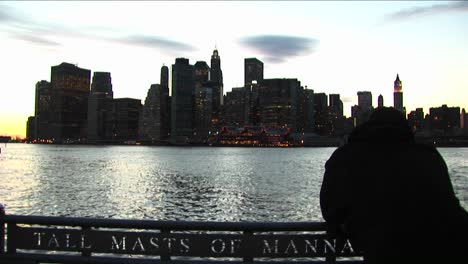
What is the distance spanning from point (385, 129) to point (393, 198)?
68 centimetres

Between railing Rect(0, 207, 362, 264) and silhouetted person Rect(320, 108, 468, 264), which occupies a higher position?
silhouetted person Rect(320, 108, 468, 264)

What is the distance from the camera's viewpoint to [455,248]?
3662mm

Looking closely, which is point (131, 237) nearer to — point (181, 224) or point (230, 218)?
point (181, 224)

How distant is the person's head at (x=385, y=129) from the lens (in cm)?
421

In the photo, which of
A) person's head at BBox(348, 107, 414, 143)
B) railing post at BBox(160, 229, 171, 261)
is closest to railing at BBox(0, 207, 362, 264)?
railing post at BBox(160, 229, 171, 261)

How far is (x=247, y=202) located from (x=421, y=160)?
35.6m

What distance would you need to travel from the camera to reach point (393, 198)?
3852 millimetres

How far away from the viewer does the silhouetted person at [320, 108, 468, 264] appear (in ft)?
12.1

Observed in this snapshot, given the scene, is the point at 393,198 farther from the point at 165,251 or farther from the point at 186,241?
the point at 165,251

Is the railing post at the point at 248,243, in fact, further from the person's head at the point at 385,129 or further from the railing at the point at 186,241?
the person's head at the point at 385,129

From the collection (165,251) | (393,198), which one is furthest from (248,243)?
(393,198)

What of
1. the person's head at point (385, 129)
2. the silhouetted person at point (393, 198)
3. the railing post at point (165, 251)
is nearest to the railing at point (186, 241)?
the railing post at point (165, 251)

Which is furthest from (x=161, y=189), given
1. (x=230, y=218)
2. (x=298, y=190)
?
(x=230, y=218)

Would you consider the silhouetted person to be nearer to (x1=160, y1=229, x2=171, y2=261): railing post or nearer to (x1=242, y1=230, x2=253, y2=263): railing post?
(x1=242, y1=230, x2=253, y2=263): railing post
